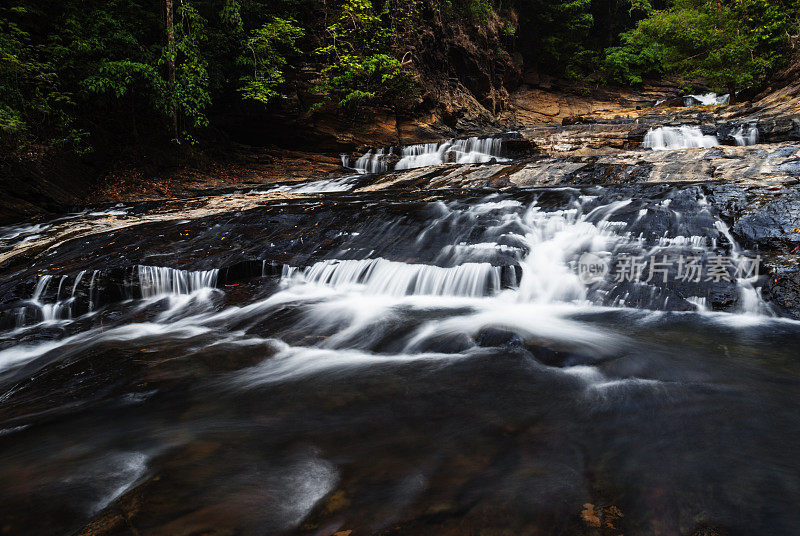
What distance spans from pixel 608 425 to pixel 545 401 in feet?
1.30

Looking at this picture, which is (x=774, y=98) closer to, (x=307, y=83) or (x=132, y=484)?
(x=307, y=83)

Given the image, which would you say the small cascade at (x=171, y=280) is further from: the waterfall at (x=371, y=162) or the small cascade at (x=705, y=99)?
the small cascade at (x=705, y=99)

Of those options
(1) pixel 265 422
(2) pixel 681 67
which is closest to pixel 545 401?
(1) pixel 265 422

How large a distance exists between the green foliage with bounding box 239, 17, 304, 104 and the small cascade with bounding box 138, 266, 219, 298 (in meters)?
9.17

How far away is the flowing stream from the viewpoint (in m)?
1.63

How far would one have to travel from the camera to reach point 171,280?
5598mm

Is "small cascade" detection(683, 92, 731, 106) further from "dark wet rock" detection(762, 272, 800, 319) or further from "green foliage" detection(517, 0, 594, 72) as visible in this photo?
"dark wet rock" detection(762, 272, 800, 319)

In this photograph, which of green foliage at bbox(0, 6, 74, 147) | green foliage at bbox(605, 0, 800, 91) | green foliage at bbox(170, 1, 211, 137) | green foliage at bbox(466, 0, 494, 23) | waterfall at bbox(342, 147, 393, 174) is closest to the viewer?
green foliage at bbox(0, 6, 74, 147)

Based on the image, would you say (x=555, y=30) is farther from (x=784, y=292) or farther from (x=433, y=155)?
(x=784, y=292)

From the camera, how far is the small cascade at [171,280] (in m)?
5.52

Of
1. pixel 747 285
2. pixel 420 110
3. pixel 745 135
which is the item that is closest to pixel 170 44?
pixel 420 110

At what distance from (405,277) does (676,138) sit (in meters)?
10.6

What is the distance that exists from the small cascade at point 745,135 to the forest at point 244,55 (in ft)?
27.4

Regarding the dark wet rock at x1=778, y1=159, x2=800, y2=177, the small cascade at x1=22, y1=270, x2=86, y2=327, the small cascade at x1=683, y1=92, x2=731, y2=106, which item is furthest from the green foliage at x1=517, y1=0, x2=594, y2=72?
the small cascade at x1=22, y1=270, x2=86, y2=327
